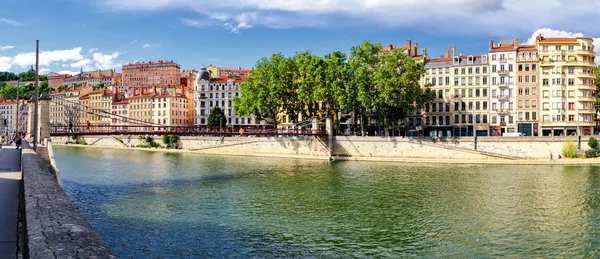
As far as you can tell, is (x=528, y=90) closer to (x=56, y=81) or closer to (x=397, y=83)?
(x=397, y=83)

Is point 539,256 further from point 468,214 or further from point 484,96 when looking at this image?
point 484,96

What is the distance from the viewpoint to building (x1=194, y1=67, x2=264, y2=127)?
3268 inches

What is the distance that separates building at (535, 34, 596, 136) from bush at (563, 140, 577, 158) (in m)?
11.0

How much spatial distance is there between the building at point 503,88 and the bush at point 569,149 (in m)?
12.4

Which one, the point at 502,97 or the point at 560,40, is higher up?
the point at 560,40

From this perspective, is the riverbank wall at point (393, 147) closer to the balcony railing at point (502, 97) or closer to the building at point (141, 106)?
the balcony railing at point (502, 97)

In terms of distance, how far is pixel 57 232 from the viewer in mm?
7125

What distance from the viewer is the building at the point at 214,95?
8300 centimetres

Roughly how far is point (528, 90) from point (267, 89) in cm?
2998

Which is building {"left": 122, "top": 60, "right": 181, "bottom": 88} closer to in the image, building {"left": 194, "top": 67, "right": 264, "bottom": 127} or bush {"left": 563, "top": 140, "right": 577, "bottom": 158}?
building {"left": 194, "top": 67, "right": 264, "bottom": 127}

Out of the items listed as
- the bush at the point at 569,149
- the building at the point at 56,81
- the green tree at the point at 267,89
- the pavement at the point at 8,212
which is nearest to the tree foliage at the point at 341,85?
the green tree at the point at 267,89

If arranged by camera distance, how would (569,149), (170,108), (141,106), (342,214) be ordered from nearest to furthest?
(342,214) → (569,149) → (170,108) → (141,106)

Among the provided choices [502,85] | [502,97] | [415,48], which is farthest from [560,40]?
[415,48]

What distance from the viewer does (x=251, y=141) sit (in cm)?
5750
